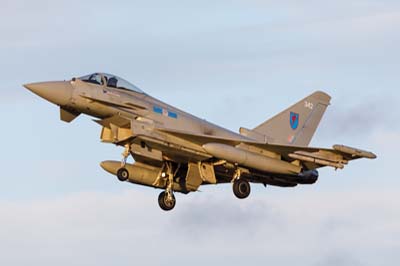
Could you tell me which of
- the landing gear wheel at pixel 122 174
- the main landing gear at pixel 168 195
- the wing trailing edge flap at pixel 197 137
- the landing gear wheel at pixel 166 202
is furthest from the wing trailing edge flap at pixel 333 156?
the landing gear wheel at pixel 122 174

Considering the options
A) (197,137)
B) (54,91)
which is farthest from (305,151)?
(54,91)

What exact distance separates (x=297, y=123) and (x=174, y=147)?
6038 mm

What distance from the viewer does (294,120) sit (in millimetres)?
52000

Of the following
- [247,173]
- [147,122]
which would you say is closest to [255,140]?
[247,173]

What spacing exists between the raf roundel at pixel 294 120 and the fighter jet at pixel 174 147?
1.23 meters

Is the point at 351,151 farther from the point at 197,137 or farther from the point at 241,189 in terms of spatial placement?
the point at 197,137

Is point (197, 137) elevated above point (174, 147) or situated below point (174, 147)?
above

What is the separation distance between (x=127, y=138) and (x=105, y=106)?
1297 mm

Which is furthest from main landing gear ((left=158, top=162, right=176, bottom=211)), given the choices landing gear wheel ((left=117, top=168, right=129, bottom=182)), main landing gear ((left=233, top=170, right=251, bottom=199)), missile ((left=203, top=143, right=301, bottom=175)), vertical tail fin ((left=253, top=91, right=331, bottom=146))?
missile ((left=203, top=143, right=301, bottom=175))

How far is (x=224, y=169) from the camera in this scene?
49.4m

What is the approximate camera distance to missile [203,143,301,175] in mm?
47031

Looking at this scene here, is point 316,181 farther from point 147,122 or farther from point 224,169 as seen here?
point 147,122

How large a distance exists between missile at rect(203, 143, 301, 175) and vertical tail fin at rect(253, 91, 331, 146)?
2620 millimetres

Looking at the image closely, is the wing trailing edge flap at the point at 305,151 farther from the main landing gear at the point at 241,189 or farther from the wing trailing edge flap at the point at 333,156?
the main landing gear at the point at 241,189
